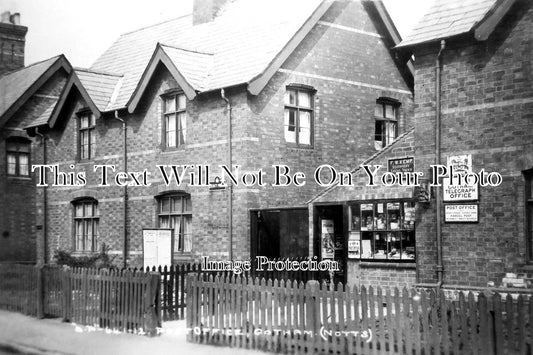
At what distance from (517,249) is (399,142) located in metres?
3.77

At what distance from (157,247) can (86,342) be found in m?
4.22

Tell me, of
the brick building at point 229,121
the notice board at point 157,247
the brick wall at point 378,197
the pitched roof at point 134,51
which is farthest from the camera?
the pitched roof at point 134,51

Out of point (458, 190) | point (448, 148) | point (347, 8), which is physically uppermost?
point (347, 8)

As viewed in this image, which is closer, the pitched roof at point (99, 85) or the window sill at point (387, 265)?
the window sill at point (387, 265)

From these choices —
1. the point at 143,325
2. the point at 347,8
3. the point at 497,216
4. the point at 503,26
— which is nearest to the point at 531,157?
the point at 497,216

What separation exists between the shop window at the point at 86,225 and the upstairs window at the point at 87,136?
5.50ft

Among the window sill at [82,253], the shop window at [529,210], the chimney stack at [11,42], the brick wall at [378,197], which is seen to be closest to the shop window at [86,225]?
the window sill at [82,253]

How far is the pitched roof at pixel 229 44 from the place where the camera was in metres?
17.3

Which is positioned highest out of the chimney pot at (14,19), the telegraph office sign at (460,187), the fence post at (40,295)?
the chimney pot at (14,19)

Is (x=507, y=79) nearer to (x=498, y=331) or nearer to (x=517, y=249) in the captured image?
(x=517, y=249)

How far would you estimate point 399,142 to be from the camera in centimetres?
1423

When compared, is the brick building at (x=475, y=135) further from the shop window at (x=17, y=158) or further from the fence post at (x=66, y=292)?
the shop window at (x=17, y=158)

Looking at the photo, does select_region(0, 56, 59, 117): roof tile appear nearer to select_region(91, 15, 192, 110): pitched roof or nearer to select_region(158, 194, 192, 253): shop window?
select_region(91, 15, 192, 110): pitched roof

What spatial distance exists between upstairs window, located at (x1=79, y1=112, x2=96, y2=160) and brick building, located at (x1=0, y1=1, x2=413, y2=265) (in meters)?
0.04
